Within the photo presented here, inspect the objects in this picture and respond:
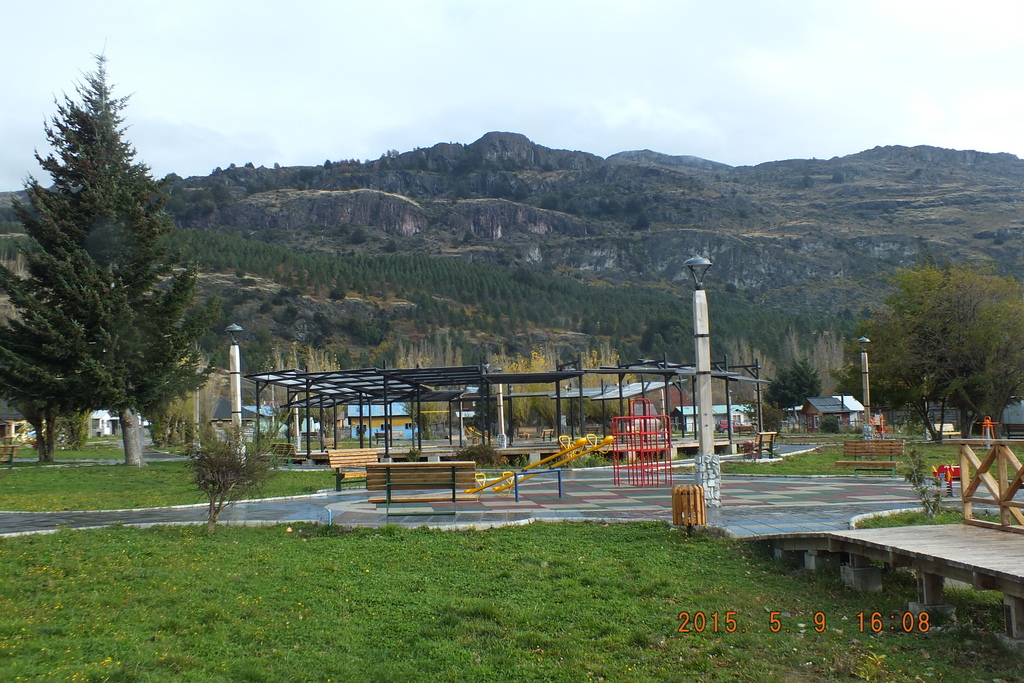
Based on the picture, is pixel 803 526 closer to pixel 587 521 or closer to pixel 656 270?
pixel 587 521

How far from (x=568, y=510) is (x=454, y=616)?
6.18 meters

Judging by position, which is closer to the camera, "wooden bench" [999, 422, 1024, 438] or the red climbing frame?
the red climbing frame

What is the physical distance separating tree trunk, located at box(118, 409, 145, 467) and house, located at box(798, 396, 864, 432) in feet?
159

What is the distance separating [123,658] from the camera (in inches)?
227

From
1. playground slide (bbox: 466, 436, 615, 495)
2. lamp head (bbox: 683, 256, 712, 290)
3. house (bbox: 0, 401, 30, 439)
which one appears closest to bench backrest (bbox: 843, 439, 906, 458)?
playground slide (bbox: 466, 436, 615, 495)

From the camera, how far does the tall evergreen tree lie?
25.3m

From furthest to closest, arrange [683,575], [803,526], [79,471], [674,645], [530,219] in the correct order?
1. [530,219]
2. [79,471]
3. [803,526]
4. [683,575]
5. [674,645]

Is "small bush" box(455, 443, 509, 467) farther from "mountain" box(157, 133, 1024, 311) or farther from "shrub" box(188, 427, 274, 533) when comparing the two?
"mountain" box(157, 133, 1024, 311)

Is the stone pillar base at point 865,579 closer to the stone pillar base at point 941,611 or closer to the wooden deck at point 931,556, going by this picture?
the wooden deck at point 931,556

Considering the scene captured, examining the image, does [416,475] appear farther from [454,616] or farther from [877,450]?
[877,450]

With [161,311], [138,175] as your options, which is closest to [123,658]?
[161,311]

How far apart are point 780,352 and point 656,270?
2957 inches

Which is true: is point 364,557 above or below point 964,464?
below

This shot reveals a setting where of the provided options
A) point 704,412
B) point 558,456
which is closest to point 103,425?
point 558,456
